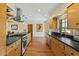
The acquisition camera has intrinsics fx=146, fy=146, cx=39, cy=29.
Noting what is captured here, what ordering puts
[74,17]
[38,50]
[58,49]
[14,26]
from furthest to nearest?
[14,26], [38,50], [58,49], [74,17]

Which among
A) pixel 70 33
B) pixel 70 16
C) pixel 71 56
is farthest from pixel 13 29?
pixel 71 56

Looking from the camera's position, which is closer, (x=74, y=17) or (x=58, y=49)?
(x=74, y=17)

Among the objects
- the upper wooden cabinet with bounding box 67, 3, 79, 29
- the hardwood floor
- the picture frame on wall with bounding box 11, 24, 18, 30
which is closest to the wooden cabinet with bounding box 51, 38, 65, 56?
the hardwood floor

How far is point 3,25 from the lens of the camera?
2.47 m

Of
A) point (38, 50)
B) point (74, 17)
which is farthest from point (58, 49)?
point (38, 50)

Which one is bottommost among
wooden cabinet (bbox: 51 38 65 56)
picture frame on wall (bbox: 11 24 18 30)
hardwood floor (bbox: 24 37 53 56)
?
hardwood floor (bbox: 24 37 53 56)

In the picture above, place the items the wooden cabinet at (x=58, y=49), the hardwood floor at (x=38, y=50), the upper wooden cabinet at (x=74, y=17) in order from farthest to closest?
1. the hardwood floor at (x=38, y=50)
2. the wooden cabinet at (x=58, y=49)
3. the upper wooden cabinet at (x=74, y=17)

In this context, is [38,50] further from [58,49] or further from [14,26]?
[58,49]

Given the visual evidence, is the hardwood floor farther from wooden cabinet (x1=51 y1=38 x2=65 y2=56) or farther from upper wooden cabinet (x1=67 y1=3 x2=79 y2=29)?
Answer: upper wooden cabinet (x1=67 y1=3 x2=79 y2=29)

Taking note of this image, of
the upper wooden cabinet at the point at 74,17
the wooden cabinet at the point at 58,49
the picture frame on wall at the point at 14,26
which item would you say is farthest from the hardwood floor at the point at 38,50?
the upper wooden cabinet at the point at 74,17

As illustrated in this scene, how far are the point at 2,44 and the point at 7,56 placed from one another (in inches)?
11.1

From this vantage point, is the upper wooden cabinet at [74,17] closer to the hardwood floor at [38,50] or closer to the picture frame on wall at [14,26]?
the hardwood floor at [38,50]

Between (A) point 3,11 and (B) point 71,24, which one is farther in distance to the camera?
(B) point 71,24

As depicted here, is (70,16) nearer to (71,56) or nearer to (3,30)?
(71,56)
